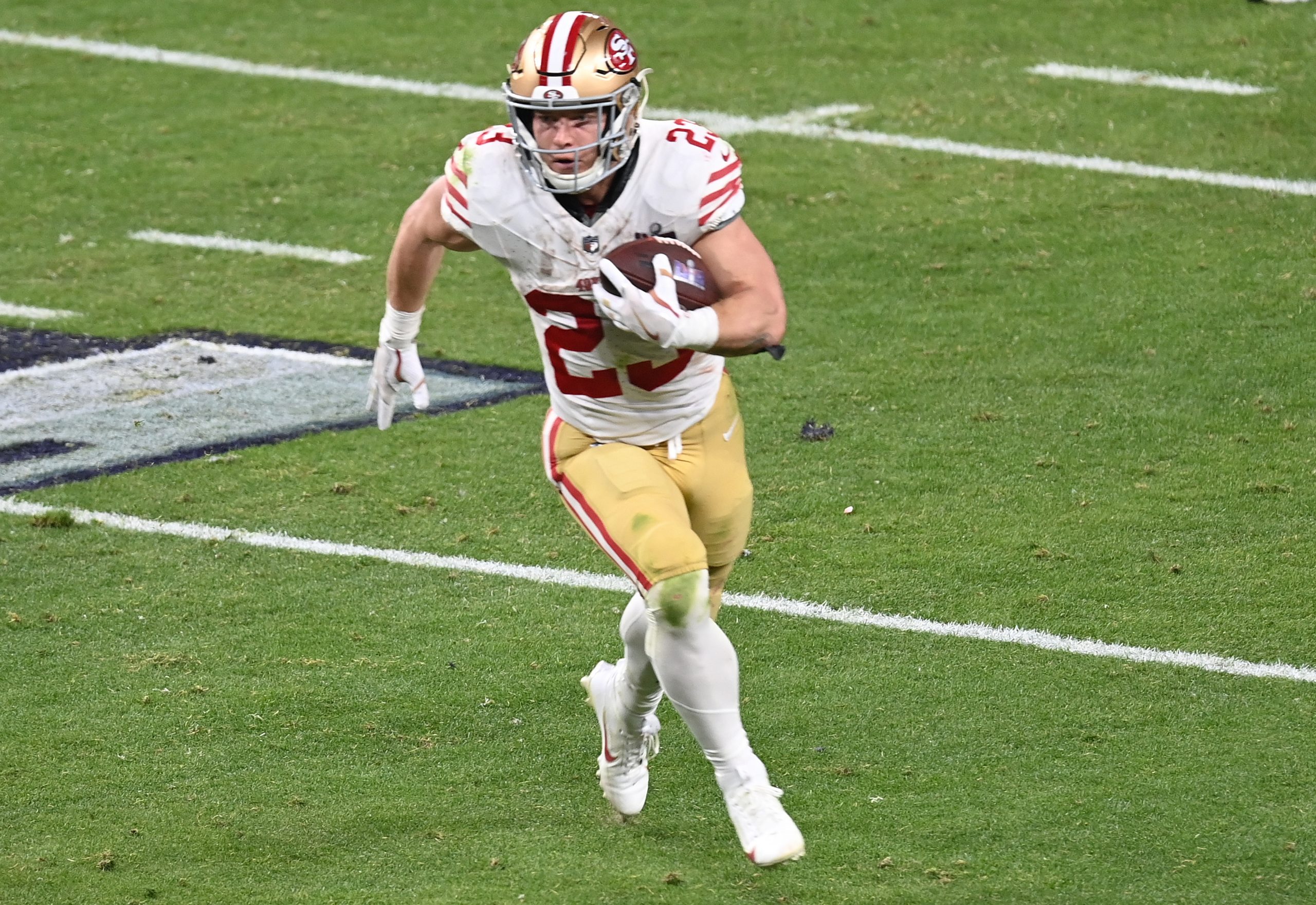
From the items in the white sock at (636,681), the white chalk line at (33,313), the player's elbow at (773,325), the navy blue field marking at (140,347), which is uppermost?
the player's elbow at (773,325)

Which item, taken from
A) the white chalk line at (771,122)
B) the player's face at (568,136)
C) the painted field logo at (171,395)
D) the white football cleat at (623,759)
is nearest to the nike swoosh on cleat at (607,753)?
the white football cleat at (623,759)

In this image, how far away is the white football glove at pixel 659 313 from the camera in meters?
4.25

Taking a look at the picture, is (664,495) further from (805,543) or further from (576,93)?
(805,543)

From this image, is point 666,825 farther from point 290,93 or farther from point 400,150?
point 290,93

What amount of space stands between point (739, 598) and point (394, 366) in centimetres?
145

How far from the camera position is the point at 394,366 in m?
5.49

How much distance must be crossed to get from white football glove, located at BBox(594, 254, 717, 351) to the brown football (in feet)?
0.10

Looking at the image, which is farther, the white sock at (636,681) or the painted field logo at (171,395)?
the painted field logo at (171,395)

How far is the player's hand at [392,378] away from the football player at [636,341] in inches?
20.2

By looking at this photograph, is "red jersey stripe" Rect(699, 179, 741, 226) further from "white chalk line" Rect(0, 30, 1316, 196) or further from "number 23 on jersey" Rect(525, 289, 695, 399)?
"white chalk line" Rect(0, 30, 1316, 196)

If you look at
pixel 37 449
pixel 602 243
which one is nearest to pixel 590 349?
pixel 602 243

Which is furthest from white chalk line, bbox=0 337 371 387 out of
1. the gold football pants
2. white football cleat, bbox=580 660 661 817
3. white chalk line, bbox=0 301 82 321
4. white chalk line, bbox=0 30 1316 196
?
white football cleat, bbox=580 660 661 817

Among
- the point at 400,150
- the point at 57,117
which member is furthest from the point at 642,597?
the point at 57,117

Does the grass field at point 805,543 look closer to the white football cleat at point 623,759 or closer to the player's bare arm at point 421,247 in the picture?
the white football cleat at point 623,759
